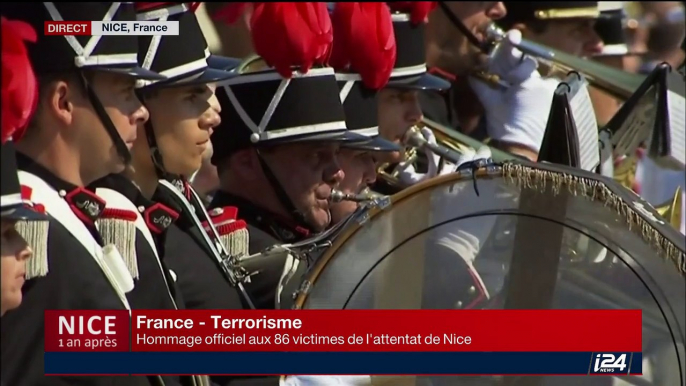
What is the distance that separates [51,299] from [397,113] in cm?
205

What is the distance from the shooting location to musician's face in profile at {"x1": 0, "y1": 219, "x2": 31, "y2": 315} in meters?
2.79

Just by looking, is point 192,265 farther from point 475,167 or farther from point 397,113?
point 397,113

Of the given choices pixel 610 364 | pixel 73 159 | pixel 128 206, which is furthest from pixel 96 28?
pixel 610 364

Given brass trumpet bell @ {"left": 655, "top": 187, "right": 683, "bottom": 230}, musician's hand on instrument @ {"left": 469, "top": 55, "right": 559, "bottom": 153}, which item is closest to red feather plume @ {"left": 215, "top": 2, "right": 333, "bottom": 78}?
brass trumpet bell @ {"left": 655, "top": 187, "right": 683, "bottom": 230}

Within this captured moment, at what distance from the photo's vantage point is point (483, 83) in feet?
19.4

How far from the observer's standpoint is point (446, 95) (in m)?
5.79

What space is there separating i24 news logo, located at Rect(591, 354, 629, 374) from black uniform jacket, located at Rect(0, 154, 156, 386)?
0.91 meters

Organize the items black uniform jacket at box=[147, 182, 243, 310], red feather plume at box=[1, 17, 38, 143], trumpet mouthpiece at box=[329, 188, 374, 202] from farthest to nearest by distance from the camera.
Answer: trumpet mouthpiece at box=[329, 188, 374, 202]
black uniform jacket at box=[147, 182, 243, 310]
red feather plume at box=[1, 17, 38, 143]

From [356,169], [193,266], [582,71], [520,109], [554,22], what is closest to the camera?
[193,266]

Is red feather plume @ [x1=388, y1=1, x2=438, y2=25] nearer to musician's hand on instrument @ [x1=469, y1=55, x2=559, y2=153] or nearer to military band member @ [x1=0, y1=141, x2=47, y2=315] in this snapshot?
musician's hand on instrument @ [x1=469, y1=55, x2=559, y2=153]

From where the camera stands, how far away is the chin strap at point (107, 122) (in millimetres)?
3367

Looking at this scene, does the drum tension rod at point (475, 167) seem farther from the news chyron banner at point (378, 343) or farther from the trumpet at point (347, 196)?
the trumpet at point (347, 196)

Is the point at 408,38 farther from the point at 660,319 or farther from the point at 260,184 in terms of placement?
the point at 660,319

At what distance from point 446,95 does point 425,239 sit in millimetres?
2364
